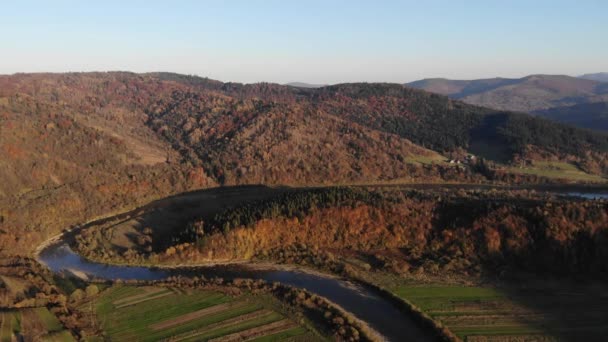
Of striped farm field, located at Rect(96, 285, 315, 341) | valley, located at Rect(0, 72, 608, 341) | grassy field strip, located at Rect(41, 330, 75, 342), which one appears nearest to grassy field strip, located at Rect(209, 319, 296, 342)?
striped farm field, located at Rect(96, 285, 315, 341)

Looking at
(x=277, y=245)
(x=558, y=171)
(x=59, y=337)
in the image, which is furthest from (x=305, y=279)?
(x=558, y=171)

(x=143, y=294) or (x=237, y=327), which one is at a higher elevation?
(x=143, y=294)

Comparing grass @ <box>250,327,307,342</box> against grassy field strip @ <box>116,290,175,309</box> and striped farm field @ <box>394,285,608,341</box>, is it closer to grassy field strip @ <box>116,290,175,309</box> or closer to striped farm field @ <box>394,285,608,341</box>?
striped farm field @ <box>394,285,608,341</box>

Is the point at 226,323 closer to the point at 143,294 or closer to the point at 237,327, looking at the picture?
the point at 237,327

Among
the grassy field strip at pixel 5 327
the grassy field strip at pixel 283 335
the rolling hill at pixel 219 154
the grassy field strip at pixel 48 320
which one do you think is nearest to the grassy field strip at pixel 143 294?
the grassy field strip at pixel 48 320

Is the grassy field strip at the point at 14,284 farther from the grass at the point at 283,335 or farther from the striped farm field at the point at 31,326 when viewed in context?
Result: the grass at the point at 283,335

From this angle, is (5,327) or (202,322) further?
(202,322)
